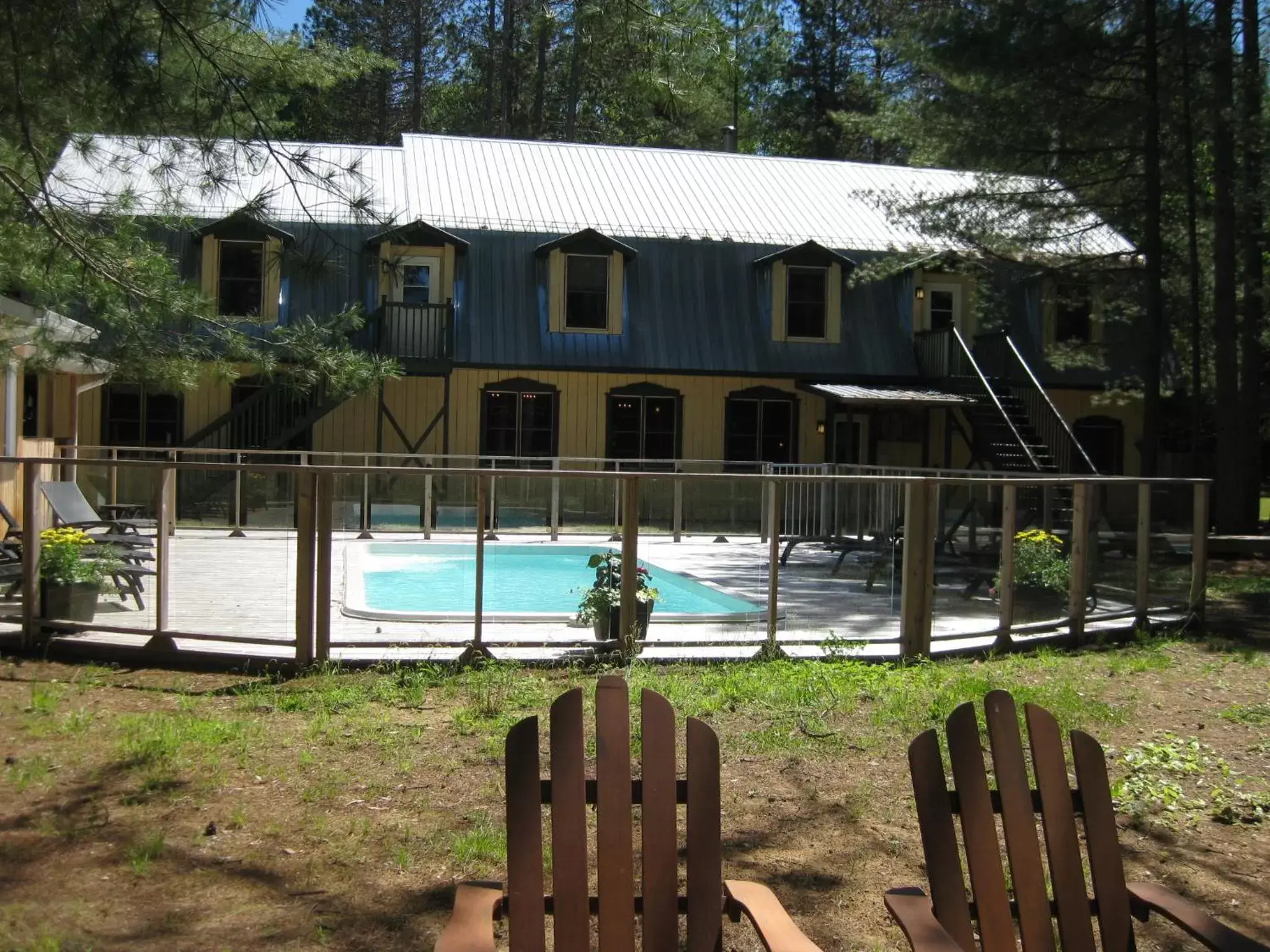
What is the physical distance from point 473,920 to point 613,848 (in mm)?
373

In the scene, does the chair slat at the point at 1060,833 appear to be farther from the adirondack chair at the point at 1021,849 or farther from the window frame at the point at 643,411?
the window frame at the point at 643,411

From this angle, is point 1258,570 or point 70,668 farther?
point 1258,570

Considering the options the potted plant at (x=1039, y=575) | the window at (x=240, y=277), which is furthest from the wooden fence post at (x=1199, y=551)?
the window at (x=240, y=277)

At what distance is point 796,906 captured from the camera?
4.24 m

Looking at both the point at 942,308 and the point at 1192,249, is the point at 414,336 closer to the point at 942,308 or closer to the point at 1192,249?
the point at 942,308

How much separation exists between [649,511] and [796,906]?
5446 millimetres

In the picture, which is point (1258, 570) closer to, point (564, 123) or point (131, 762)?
point (131, 762)

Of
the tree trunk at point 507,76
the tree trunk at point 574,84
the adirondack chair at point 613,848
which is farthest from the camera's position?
the tree trunk at point 507,76

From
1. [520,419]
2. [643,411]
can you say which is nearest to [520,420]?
[520,419]

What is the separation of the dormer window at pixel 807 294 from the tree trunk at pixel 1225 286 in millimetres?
7896

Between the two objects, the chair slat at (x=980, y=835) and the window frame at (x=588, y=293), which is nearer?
the chair slat at (x=980, y=835)

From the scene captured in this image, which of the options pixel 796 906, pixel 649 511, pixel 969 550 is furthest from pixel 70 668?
pixel 969 550

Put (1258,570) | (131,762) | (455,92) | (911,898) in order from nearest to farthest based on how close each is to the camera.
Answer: (911,898) → (131,762) → (1258,570) → (455,92)

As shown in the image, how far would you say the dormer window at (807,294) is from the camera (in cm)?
2425
